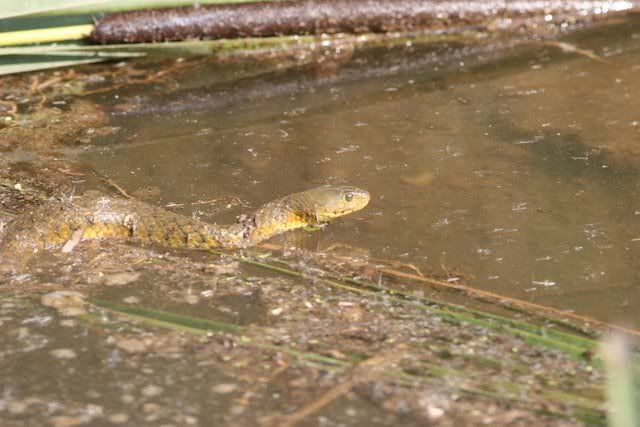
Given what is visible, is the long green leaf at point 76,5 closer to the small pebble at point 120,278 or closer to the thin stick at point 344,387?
the small pebble at point 120,278

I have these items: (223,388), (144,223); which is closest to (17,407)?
(223,388)

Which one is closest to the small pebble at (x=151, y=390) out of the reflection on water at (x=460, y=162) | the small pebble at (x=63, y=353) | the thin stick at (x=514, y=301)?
the small pebble at (x=63, y=353)

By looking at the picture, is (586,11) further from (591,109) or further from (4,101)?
(4,101)

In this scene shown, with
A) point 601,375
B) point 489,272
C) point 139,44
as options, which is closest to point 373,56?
point 139,44

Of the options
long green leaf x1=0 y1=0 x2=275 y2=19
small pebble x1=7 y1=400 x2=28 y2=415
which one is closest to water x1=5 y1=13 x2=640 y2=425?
small pebble x1=7 y1=400 x2=28 y2=415

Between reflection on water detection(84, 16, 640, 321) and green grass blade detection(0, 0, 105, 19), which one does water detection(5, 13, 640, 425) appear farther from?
green grass blade detection(0, 0, 105, 19)

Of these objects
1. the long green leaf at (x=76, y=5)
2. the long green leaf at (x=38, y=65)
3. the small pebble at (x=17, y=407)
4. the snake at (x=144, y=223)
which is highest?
the long green leaf at (x=76, y=5)
